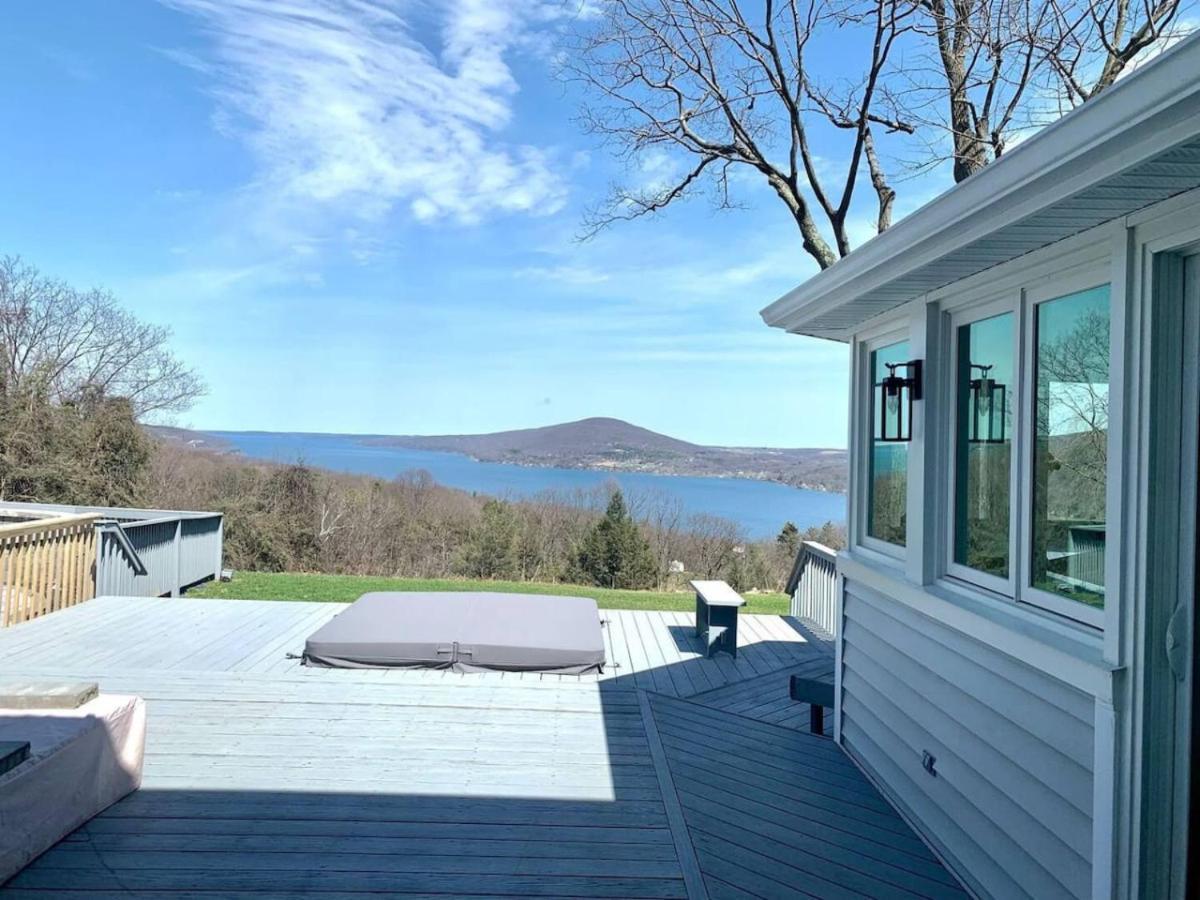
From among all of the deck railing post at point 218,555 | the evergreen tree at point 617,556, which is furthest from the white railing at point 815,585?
the deck railing post at point 218,555

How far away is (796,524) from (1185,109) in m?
14.7

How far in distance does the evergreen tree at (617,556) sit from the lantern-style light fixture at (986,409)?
31.8 ft

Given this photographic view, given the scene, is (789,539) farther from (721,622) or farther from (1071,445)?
(1071,445)

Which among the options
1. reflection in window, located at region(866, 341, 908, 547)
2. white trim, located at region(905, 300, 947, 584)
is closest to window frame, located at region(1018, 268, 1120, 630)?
white trim, located at region(905, 300, 947, 584)

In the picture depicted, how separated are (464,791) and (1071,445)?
2.64 meters

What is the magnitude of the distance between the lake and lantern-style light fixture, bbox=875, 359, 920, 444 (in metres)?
10.7

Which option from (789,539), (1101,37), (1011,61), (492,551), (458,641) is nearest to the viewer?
(458,641)

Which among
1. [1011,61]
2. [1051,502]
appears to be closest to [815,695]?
[1051,502]

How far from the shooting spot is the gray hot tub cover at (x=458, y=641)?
197 inches

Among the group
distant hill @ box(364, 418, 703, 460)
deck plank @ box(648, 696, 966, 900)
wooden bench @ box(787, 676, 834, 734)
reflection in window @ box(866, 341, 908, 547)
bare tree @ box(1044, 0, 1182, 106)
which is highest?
bare tree @ box(1044, 0, 1182, 106)

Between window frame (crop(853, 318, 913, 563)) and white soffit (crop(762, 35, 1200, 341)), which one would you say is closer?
white soffit (crop(762, 35, 1200, 341))

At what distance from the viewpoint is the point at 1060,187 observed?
5.63 ft

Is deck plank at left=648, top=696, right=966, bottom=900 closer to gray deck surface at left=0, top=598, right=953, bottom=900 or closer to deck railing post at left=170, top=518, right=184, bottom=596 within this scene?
gray deck surface at left=0, top=598, right=953, bottom=900

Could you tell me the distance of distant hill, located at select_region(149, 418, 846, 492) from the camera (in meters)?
15.6
